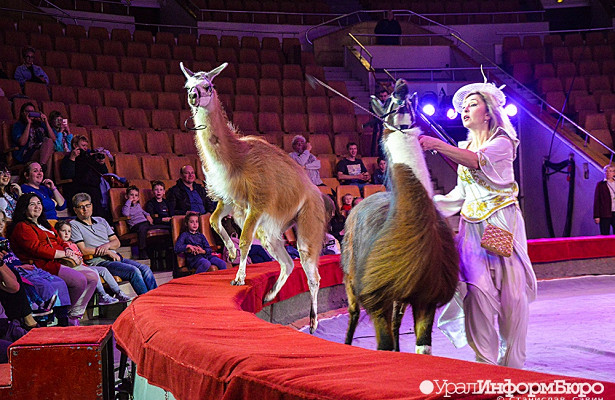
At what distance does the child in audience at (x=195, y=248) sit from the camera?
24.8 ft

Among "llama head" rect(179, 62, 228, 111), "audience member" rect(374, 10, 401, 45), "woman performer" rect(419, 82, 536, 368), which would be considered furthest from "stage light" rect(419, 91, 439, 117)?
"woman performer" rect(419, 82, 536, 368)

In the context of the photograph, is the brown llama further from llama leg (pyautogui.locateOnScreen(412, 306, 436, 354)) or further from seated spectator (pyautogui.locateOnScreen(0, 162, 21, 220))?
seated spectator (pyautogui.locateOnScreen(0, 162, 21, 220))

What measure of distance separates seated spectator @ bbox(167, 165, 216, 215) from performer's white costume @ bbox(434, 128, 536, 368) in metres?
5.47

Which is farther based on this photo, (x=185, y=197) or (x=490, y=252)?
(x=185, y=197)

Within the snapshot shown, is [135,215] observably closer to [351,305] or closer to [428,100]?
[351,305]

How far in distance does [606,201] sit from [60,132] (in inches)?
321

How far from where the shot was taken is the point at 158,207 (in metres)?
8.70

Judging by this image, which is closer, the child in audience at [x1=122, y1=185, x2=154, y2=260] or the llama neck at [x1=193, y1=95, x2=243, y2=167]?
the llama neck at [x1=193, y1=95, x2=243, y2=167]

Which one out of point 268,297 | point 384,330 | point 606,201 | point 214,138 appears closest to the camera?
point 384,330

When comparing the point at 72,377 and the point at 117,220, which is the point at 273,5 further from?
the point at 72,377

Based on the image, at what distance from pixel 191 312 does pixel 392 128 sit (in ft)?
4.75

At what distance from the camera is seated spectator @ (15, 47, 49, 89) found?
1077cm

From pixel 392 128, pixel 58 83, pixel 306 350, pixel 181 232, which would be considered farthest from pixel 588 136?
pixel 306 350

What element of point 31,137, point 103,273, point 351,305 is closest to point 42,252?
point 103,273
